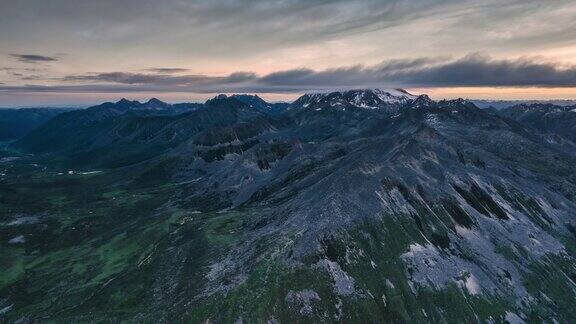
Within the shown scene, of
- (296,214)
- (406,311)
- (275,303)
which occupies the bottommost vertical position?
(406,311)

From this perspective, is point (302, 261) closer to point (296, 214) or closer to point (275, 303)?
point (275, 303)

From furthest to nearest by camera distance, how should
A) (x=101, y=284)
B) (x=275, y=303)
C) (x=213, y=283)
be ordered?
(x=101, y=284), (x=213, y=283), (x=275, y=303)

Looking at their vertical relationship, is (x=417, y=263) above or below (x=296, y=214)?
below

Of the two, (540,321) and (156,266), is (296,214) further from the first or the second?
(540,321)

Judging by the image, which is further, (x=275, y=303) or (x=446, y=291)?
(x=446, y=291)

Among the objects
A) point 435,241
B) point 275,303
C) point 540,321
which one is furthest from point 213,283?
point 540,321

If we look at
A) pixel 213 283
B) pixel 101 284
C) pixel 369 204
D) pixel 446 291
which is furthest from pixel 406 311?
pixel 101 284

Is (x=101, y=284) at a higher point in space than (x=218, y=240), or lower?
lower

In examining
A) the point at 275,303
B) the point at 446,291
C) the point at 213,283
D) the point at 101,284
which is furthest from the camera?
the point at 101,284

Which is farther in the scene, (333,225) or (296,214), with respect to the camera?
(296,214)
